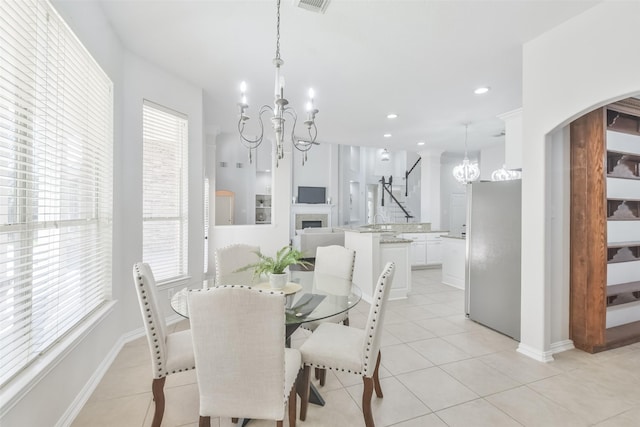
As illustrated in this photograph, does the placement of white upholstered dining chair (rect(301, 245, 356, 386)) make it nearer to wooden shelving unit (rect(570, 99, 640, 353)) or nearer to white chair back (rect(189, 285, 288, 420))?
white chair back (rect(189, 285, 288, 420))

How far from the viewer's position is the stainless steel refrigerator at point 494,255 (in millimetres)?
3018

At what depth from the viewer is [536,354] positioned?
8.55ft

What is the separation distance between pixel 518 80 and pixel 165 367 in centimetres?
443

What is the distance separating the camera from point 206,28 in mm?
2543

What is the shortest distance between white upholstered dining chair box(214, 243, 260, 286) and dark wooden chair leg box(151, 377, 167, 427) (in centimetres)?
92

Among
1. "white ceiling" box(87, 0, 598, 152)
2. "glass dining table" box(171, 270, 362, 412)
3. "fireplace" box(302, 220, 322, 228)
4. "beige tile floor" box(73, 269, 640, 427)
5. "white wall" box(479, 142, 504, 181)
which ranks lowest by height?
"beige tile floor" box(73, 269, 640, 427)

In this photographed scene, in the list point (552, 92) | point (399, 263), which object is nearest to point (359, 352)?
point (552, 92)

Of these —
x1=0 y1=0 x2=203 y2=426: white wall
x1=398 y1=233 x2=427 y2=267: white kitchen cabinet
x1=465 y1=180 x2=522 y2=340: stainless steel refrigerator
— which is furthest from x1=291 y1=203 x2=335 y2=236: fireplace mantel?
x1=465 y1=180 x2=522 y2=340: stainless steel refrigerator

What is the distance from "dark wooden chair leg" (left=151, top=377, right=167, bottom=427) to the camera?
→ 1672 millimetres

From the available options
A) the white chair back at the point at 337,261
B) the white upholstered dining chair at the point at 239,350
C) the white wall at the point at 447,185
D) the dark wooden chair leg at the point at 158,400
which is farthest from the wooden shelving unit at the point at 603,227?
the white wall at the point at 447,185

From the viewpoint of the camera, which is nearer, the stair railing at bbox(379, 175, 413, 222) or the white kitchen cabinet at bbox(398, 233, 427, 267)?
the white kitchen cabinet at bbox(398, 233, 427, 267)

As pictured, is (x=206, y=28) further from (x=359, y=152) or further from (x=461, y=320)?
(x=359, y=152)

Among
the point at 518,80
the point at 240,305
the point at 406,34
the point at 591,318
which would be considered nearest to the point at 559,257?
the point at 591,318

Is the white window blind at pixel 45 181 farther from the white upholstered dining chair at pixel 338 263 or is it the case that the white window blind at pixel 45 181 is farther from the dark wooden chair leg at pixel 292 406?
the white upholstered dining chair at pixel 338 263
